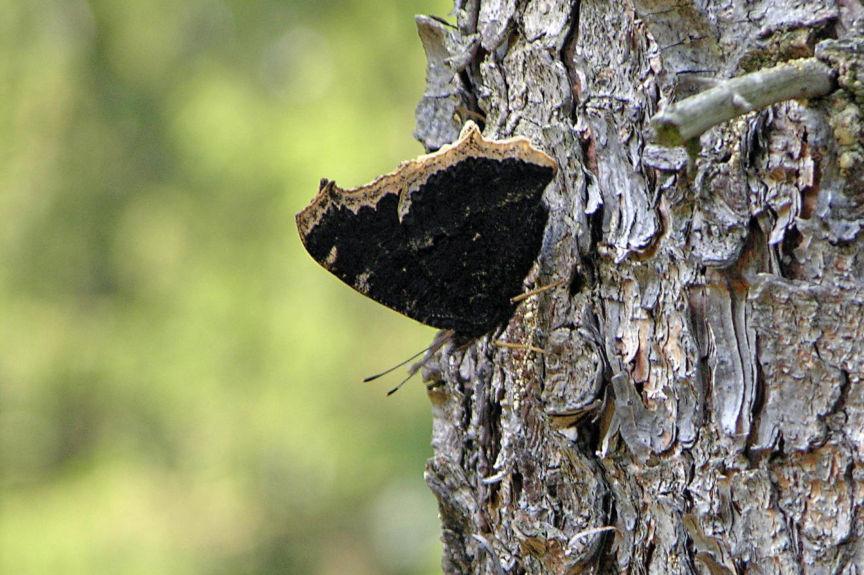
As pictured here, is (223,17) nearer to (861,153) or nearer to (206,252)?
(206,252)

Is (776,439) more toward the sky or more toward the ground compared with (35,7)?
more toward the ground

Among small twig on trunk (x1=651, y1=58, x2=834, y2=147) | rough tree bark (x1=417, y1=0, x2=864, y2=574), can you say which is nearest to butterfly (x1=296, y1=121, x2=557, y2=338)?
rough tree bark (x1=417, y1=0, x2=864, y2=574)

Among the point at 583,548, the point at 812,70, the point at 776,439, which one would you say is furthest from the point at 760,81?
the point at 583,548

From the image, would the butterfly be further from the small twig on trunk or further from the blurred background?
the blurred background

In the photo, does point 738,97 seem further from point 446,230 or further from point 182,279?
point 182,279

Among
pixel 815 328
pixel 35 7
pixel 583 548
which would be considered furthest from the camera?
pixel 35 7

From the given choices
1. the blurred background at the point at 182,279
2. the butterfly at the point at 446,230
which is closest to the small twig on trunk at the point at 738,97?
the butterfly at the point at 446,230
